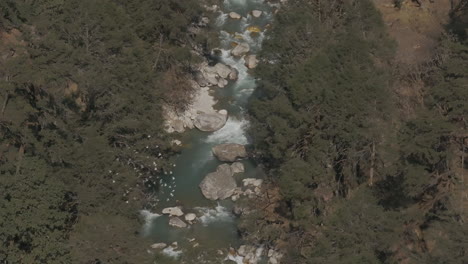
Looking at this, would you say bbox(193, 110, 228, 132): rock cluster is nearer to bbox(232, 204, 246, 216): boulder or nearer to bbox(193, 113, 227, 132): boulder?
bbox(193, 113, 227, 132): boulder

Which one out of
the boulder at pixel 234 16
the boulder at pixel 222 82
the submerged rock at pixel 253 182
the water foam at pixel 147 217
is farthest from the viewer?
the boulder at pixel 234 16

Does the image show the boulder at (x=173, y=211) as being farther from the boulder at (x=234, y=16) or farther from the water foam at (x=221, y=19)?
the boulder at (x=234, y=16)

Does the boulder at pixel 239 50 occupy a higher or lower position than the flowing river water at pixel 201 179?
higher

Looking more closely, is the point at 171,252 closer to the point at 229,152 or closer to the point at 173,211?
the point at 173,211

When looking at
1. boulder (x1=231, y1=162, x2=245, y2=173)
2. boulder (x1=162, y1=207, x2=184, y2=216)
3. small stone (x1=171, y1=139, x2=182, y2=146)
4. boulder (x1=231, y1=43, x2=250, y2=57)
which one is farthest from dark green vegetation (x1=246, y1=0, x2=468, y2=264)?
boulder (x1=231, y1=43, x2=250, y2=57)

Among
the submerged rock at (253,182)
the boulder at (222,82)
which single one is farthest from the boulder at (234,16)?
the submerged rock at (253,182)

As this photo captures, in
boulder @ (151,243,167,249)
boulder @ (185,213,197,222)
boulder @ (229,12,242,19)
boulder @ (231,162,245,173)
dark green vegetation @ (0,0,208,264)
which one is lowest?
boulder @ (151,243,167,249)
